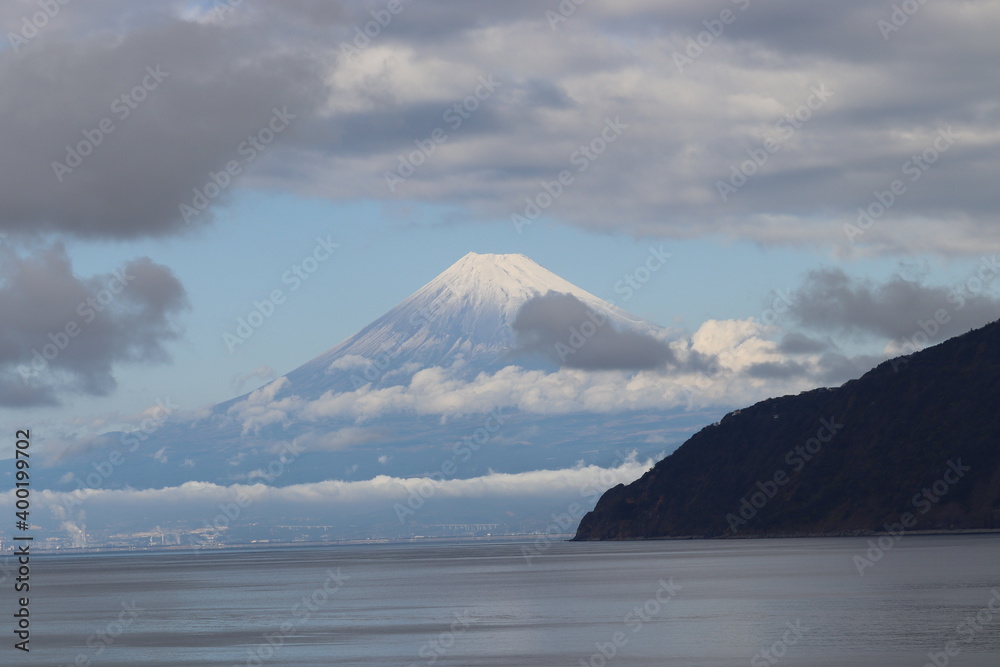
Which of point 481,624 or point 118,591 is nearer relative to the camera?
point 481,624

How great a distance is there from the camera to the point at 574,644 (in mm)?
62438

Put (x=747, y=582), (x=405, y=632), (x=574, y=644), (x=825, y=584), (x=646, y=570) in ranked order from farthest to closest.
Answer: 1. (x=646, y=570)
2. (x=747, y=582)
3. (x=825, y=584)
4. (x=405, y=632)
5. (x=574, y=644)

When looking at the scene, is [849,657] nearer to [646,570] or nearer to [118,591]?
[646,570]

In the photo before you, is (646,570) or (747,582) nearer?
(747,582)

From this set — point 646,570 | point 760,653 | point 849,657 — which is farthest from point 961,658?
point 646,570

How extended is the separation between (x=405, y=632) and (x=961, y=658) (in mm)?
31936

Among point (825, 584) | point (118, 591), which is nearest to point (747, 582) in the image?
point (825, 584)

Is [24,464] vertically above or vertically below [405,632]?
above

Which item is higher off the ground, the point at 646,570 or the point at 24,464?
the point at 24,464

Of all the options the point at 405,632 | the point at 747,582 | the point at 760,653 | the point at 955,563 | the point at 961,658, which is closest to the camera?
the point at 961,658

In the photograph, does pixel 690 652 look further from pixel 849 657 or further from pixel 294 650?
pixel 294 650

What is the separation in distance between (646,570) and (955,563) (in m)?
36.4

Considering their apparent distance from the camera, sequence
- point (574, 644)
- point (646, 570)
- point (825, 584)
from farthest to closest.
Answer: point (646, 570)
point (825, 584)
point (574, 644)

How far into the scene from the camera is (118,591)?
14725 centimetres
